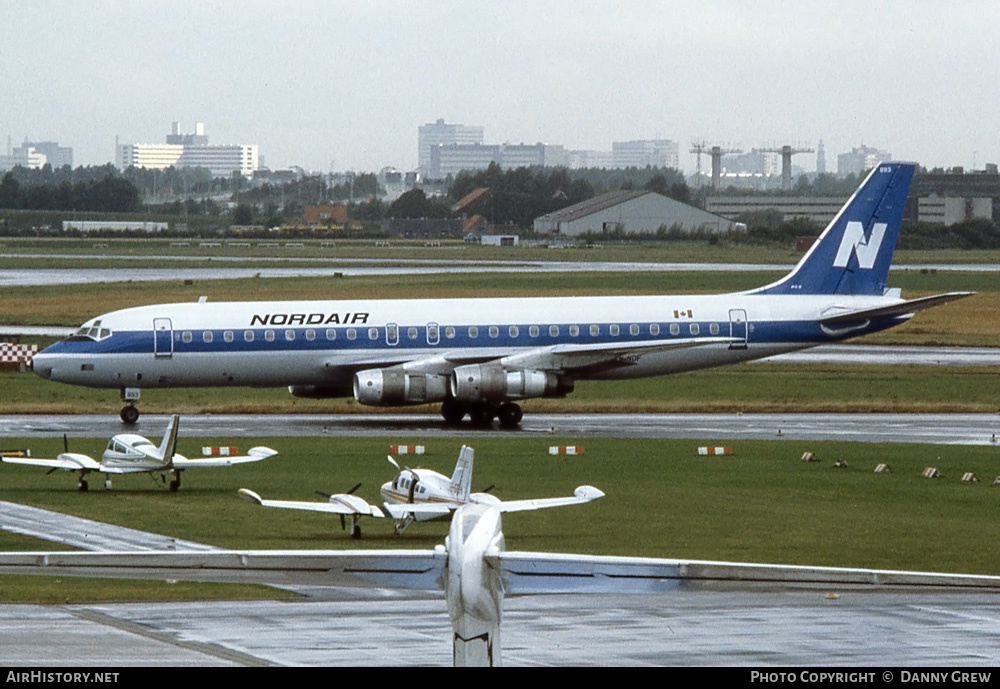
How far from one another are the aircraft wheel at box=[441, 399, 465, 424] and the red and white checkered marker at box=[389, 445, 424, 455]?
6732 millimetres

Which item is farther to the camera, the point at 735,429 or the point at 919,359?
the point at 919,359

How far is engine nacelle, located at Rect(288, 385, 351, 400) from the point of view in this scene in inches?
2205

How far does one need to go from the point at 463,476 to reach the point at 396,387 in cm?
2445

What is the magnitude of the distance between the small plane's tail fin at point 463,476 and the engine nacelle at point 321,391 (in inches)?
1022

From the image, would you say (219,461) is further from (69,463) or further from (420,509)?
(420,509)

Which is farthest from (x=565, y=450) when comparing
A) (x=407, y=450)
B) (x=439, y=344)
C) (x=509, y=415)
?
(x=439, y=344)

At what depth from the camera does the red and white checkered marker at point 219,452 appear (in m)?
45.6

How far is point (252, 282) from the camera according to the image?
4943 inches

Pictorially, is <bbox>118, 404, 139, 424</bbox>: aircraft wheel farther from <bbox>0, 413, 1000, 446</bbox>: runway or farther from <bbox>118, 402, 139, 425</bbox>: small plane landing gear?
<bbox>0, 413, 1000, 446</bbox>: runway

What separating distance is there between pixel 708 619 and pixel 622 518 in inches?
438

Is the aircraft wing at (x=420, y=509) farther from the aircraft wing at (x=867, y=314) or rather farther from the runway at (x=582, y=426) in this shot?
the aircraft wing at (x=867, y=314)

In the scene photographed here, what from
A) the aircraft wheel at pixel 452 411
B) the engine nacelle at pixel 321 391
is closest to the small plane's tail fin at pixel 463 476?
the aircraft wheel at pixel 452 411
